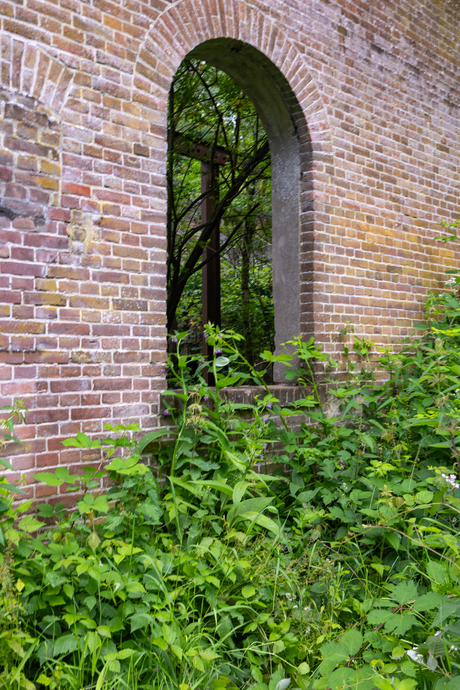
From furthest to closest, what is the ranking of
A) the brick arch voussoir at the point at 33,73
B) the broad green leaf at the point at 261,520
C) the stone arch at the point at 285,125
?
the stone arch at the point at 285,125 < the brick arch voussoir at the point at 33,73 < the broad green leaf at the point at 261,520

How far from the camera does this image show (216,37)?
10.9 ft

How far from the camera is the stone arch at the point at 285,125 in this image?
3486mm

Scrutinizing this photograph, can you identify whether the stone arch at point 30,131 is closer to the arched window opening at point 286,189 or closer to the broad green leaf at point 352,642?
the arched window opening at point 286,189

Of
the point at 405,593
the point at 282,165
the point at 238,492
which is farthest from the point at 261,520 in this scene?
the point at 282,165

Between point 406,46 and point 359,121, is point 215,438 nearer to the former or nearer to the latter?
point 359,121

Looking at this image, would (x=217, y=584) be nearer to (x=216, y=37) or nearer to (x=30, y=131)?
(x=30, y=131)

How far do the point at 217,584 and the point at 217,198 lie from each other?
15.7ft

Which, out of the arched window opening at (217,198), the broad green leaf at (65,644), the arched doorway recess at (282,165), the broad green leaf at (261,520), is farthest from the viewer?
the arched window opening at (217,198)

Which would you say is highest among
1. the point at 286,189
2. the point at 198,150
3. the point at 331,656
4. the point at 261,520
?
the point at 198,150

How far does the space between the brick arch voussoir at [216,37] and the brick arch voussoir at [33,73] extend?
0.48 m

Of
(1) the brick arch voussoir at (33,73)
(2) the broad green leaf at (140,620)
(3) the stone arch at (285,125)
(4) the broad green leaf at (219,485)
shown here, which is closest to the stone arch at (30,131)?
(1) the brick arch voussoir at (33,73)

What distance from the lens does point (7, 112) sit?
2.44 m

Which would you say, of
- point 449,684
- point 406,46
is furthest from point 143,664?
point 406,46

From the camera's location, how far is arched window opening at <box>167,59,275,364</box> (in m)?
5.14
